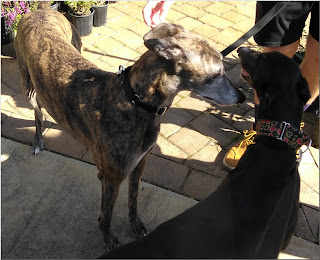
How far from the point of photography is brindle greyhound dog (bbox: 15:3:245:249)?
2.48 m

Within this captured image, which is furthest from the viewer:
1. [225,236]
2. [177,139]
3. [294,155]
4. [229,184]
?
[177,139]

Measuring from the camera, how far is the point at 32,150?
158 inches

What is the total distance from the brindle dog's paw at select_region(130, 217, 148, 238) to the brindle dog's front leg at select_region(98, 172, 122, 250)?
186 millimetres

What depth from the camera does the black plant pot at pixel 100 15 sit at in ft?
19.9

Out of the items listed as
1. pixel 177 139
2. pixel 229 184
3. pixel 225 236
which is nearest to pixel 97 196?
pixel 177 139

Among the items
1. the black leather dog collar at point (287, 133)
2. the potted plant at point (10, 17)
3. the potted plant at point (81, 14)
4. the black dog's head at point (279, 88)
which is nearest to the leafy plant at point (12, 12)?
the potted plant at point (10, 17)

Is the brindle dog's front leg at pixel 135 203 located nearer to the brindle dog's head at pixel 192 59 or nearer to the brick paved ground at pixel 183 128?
the brick paved ground at pixel 183 128

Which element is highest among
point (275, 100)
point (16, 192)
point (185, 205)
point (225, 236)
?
point (275, 100)

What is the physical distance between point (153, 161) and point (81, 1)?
129 inches

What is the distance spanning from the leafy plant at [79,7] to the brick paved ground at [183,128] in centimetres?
42

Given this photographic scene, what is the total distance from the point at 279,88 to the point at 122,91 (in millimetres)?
1219

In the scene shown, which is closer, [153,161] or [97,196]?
[97,196]

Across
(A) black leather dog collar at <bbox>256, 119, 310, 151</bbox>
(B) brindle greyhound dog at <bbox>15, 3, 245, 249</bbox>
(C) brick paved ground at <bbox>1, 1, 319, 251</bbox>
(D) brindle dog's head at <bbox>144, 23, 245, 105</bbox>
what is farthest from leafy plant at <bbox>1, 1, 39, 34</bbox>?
(A) black leather dog collar at <bbox>256, 119, 310, 151</bbox>

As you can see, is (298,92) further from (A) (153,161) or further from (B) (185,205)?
(A) (153,161)
